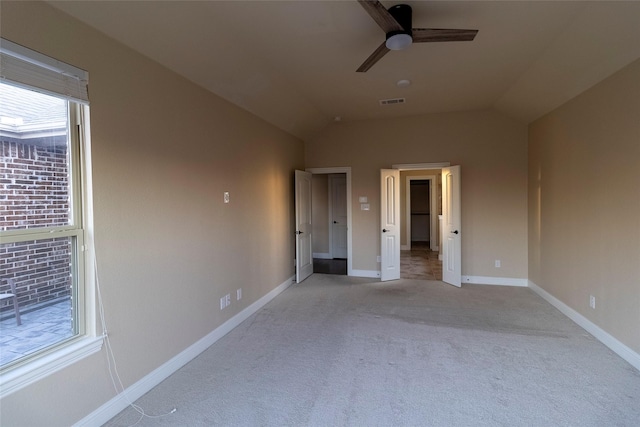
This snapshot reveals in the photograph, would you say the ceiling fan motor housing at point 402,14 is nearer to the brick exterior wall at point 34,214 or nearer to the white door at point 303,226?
the brick exterior wall at point 34,214

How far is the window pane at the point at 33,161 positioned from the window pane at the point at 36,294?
0.14 meters

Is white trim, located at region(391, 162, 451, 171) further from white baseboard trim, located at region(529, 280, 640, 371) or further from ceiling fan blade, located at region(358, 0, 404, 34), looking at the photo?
ceiling fan blade, located at region(358, 0, 404, 34)

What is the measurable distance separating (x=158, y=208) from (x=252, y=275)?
1777mm

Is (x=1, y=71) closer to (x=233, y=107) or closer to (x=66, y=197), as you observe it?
(x=66, y=197)

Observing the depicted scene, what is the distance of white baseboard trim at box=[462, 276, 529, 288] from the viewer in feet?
17.2

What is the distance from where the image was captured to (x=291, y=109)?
4.64 meters

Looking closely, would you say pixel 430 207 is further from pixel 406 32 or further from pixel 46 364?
pixel 46 364

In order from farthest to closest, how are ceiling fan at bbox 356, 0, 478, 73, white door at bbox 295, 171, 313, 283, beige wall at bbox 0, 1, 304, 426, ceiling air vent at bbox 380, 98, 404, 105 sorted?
white door at bbox 295, 171, 313, 283 → ceiling air vent at bbox 380, 98, 404, 105 → ceiling fan at bbox 356, 0, 478, 73 → beige wall at bbox 0, 1, 304, 426

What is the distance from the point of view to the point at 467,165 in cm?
545

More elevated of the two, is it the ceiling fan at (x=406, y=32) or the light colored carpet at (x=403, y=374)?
the ceiling fan at (x=406, y=32)

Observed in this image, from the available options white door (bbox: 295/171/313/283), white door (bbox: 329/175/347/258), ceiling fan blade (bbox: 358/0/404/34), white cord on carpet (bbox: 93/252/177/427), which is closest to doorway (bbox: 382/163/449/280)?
white door (bbox: 329/175/347/258)

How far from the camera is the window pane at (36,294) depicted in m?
1.74

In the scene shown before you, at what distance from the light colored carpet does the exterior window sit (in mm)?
811

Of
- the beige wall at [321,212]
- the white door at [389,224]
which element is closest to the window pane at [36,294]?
the white door at [389,224]
